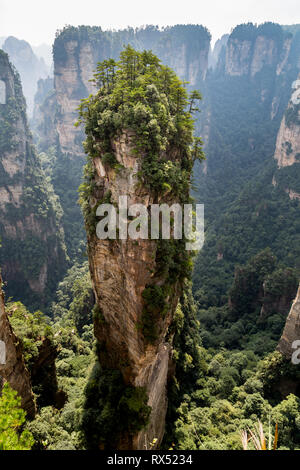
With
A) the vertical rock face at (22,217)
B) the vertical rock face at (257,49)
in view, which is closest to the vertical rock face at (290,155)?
the vertical rock face at (22,217)

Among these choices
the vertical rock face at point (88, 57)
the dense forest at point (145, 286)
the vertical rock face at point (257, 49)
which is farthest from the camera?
the vertical rock face at point (257, 49)

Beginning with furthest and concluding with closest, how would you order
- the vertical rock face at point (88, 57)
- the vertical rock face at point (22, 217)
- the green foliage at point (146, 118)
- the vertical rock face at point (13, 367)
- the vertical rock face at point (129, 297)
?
1. the vertical rock face at point (88, 57)
2. the vertical rock face at point (22, 217)
3. the vertical rock face at point (129, 297)
4. the green foliage at point (146, 118)
5. the vertical rock face at point (13, 367)

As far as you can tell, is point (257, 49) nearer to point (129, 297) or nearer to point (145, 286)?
point (145, 286)

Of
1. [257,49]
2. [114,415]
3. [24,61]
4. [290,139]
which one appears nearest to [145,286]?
[114,415]

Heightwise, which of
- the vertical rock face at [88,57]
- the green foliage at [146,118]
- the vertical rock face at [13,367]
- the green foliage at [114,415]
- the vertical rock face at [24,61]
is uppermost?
the vertical rock face at [24,61]

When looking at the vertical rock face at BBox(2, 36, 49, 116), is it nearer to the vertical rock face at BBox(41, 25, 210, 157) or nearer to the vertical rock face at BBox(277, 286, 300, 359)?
the vertical rock face at BBox(41, 25, 210, 157)

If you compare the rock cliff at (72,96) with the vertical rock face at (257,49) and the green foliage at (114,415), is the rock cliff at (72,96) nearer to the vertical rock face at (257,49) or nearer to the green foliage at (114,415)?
the vertical rock face at (257,49)
